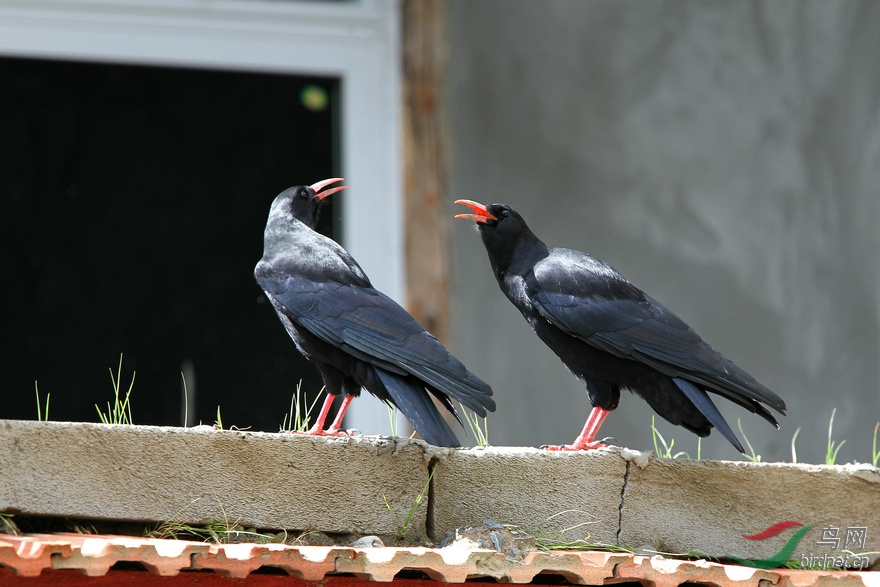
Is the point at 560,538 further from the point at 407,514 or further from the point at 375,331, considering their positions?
the point at 375,331

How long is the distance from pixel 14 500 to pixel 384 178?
15.5 feet

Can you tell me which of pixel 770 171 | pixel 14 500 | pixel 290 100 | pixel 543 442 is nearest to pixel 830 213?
pixel 770 171

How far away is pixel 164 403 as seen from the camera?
286 inches

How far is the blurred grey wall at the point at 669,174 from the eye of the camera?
24.4ft

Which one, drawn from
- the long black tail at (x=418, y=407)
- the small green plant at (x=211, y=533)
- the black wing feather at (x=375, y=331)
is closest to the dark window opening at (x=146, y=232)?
the black wing feather at (x=375, y=331)

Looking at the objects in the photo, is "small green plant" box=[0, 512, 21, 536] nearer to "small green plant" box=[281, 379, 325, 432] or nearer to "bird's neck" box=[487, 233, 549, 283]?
"small green plant" box=[281, 379, 325, 432]

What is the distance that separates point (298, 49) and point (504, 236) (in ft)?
12.2

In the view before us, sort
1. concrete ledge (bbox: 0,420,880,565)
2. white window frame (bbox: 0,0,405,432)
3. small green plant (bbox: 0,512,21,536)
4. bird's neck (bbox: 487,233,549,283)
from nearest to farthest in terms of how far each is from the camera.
→ small green plant (bbox: 0,512,21,536)
concrete ledge (bbox: 0,420,880,565)
bird's neck (bbox: 487,233,549,283)
white window frame (bbox: 0,0,405,432)

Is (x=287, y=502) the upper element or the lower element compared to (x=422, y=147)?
lower

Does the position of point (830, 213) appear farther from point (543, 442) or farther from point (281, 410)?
point (281, 410)

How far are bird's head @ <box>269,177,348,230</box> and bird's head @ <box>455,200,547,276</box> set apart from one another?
0.55 meters

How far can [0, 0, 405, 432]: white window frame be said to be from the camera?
7551 millimetres

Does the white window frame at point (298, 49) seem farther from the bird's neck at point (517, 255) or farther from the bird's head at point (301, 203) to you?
the bird's neck at point (517, 255)

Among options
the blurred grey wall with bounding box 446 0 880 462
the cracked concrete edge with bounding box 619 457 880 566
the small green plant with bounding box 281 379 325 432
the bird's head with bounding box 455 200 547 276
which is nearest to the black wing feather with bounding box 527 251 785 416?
the bird's head with bounding box 455 200 547 276
